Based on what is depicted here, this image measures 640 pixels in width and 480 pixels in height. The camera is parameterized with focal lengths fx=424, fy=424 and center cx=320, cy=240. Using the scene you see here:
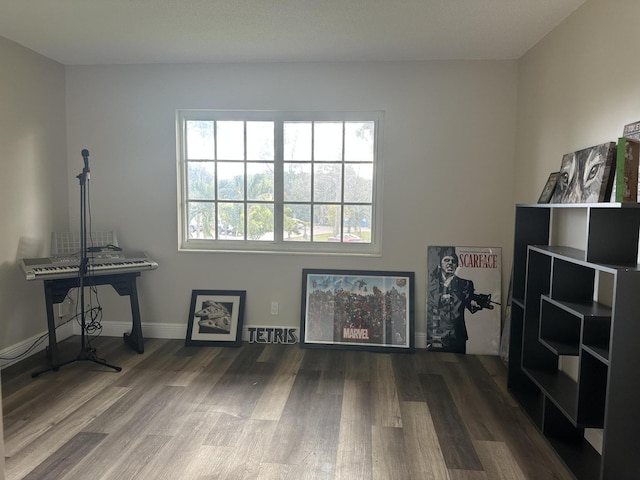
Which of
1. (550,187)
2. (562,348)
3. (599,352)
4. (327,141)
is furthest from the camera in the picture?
(327,141)

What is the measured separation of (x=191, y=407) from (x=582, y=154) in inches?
108

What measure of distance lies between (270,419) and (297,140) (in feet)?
7.53

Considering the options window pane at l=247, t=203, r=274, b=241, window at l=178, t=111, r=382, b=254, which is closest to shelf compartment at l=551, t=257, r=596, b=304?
window at l=178, t=111, r=382, b=254

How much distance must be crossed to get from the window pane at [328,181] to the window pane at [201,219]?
3.18 feet

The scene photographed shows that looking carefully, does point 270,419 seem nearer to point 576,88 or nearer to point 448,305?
point 448,305

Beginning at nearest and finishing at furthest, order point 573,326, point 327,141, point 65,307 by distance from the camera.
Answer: point 573,326 < point 327,141 < point 65,307

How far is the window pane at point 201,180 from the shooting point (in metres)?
3.83

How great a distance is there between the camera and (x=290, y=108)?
11.9 feet

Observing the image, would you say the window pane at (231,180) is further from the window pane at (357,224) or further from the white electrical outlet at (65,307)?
the white electrical outlet at (65,307)

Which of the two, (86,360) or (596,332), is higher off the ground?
(596,332)

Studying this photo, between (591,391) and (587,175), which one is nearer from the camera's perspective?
(591,391)

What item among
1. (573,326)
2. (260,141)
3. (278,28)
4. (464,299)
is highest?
(278,28)

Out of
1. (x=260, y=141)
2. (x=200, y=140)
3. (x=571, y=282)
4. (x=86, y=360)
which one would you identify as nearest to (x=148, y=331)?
(x=86, y=360)

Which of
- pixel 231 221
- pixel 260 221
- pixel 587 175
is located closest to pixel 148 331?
pixel 231 221
